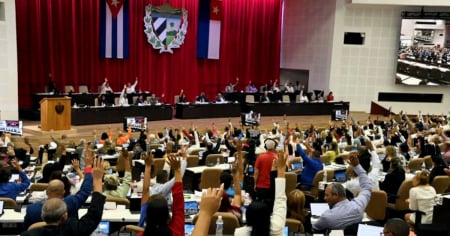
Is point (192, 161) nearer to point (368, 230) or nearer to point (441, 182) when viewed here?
point (441, 182)

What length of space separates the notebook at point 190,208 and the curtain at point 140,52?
45.8 ft

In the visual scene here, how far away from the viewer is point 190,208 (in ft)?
19.1

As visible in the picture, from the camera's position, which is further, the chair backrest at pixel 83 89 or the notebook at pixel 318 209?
the chair backrest at pixel 83 89

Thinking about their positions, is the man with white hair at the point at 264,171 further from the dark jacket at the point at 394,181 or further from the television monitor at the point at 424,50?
the television monitor at the point at 424,50

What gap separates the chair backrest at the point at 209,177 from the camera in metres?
8.48

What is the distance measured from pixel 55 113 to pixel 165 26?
8657 millimetres

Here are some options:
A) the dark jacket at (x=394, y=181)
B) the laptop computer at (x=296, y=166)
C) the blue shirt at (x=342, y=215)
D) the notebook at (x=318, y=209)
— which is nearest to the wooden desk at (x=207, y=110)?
the laptop computer at (x=296, y=166)

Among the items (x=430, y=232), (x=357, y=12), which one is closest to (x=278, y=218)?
(x=430, y=232)

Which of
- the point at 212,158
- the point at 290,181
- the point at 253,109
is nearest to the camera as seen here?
the point at 290,181

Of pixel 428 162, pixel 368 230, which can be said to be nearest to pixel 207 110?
pixel 428 162

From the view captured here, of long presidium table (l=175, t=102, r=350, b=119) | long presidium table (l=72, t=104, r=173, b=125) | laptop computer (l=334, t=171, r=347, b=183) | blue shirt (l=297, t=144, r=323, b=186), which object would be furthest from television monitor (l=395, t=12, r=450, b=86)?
blue shirt (l=297, t=144, r=323, b=186)

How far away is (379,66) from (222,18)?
27.6ft

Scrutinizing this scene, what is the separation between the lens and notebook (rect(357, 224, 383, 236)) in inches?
186

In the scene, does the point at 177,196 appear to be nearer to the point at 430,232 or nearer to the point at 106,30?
the point at 430,232
